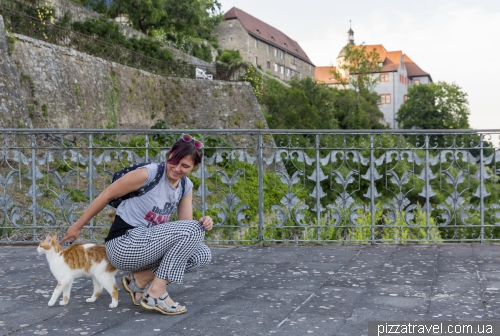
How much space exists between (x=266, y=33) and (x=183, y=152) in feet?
226

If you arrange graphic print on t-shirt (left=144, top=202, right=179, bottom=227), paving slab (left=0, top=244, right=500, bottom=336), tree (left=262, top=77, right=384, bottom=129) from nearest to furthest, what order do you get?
paving slab (left=0, top=244, right=500, bottom=336) → graphic print on t-shirt (left=144, top=202, right=179, bottom=227) → tree (left=262, top=77, right=384, bottom=129)

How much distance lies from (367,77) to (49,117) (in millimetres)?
44804

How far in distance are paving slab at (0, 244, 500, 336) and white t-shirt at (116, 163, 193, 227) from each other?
571 mm

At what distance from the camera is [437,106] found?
212 ft

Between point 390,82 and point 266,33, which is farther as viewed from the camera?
point 390,82

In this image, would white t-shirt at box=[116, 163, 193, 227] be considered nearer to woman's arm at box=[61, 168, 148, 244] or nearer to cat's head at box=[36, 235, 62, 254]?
woman's arm at box=[61, 168, 148, 244]

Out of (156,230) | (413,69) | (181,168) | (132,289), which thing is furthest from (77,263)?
(413,69)

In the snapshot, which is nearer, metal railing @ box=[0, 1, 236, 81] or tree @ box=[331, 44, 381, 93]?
metal railing @ box=[0, 1, 236, 81]

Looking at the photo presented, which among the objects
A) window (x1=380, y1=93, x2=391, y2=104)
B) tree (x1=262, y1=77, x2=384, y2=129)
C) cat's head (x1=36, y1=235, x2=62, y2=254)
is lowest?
cat's head (x1=36, y1=235, x2=62, y2=254)

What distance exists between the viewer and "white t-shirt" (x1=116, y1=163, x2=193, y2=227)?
3959mm

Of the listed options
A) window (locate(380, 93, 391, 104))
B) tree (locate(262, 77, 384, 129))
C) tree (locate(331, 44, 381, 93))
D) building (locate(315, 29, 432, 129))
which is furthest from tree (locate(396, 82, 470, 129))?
window (locate(380, 93, 391, 104))

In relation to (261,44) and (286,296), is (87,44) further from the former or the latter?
(261,44)

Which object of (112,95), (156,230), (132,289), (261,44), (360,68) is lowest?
(132,289)

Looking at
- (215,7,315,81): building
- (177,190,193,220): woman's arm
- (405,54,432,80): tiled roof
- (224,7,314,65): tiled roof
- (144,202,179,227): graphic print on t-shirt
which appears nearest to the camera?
(144,202,179,227): graphic print on t-shirt
